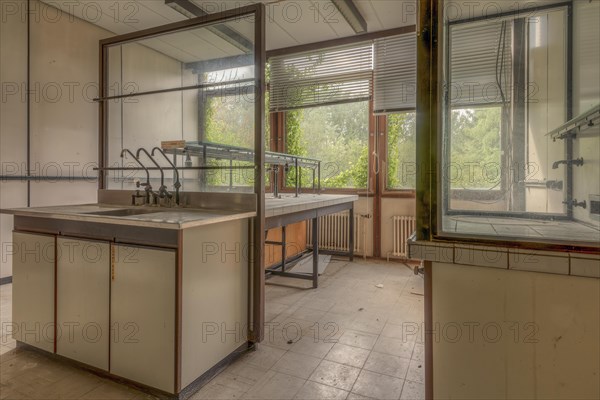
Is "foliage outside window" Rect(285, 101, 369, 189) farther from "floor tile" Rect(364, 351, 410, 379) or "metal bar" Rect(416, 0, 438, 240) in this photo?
"metal bar" Rect(416, 0, 438, 240)

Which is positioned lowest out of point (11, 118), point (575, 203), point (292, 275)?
point (292, 275)

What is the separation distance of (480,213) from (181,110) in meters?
3.81

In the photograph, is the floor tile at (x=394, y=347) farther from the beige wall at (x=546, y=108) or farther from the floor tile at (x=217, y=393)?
the beige wall at (x=546, y=108)

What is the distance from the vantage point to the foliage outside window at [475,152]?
1.27m

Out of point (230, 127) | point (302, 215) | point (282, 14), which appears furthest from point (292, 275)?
point (282, 14)

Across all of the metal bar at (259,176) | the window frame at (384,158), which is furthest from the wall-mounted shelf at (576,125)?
the window frame at (384,158)

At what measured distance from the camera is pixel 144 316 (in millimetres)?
1700

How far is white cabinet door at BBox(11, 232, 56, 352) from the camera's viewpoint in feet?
6.55

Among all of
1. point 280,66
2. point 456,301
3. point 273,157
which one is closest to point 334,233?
point 273,157

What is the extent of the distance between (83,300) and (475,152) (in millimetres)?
2051

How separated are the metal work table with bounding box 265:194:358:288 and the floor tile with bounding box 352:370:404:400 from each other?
3.63 feet

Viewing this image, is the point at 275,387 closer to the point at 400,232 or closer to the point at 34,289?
the point at 34,289

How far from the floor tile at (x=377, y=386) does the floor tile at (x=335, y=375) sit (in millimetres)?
39

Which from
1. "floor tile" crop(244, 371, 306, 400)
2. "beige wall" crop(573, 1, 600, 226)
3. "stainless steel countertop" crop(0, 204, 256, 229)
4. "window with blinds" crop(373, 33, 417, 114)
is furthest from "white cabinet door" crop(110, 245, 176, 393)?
"window with blinds" crop(373, 33, 417, 114)
